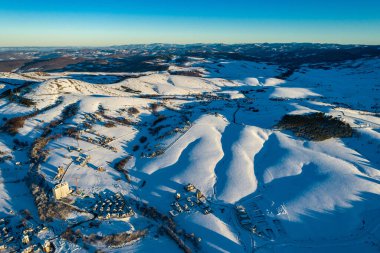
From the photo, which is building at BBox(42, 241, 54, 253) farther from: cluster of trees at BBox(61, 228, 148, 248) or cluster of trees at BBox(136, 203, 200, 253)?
cluster of trees at BBox(136, 203, 200, 253)

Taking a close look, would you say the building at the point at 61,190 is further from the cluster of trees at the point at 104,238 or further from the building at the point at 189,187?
the building at the point at 189,187

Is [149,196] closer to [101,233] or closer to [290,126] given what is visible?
[101,233]

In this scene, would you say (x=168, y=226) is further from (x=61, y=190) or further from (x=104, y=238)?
(x=61, y=190)

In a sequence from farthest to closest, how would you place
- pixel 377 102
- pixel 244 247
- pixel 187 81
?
pixel 187 81 < pixel 377 102 < pixel 244 247

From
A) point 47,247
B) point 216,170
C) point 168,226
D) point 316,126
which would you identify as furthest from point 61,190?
point 316,126

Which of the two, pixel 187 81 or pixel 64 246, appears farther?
pixel 187 81

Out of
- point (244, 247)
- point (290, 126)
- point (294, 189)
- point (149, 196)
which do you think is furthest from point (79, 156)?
point (290, 126)
